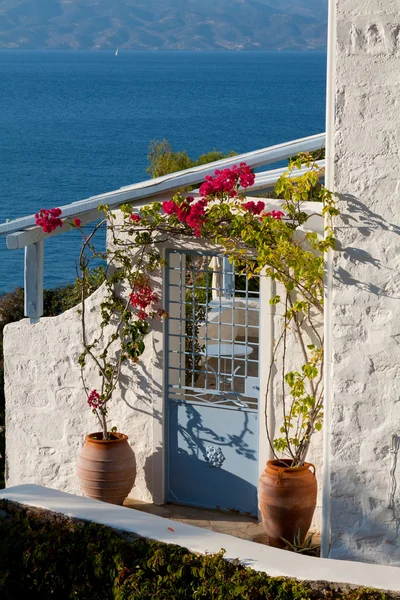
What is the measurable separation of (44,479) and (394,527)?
422 cm

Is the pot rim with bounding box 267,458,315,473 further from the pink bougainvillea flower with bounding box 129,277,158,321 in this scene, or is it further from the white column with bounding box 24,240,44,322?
the white column with bounding box 24,240,44,322

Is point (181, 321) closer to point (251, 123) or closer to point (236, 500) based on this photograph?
point (236, 500)

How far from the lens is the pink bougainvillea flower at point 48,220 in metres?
9.09

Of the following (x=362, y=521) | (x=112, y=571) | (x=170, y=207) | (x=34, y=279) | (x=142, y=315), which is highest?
(x=170, y=207)

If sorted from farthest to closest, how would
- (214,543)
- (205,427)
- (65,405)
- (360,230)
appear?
(65,405), (205,427), (360,230), (214,543)

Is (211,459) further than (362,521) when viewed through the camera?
Yes

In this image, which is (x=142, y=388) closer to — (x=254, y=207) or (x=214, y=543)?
(x=254, y=207)

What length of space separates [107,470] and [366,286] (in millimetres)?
3442

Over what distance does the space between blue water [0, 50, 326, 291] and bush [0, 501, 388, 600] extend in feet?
142

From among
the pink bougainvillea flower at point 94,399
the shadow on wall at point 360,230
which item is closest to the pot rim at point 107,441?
the pink bougainvillea flower at point 94,399

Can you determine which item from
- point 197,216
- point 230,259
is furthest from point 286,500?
point 197,216

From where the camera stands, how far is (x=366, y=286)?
6.99 meters

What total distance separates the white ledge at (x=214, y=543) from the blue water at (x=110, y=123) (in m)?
42.7

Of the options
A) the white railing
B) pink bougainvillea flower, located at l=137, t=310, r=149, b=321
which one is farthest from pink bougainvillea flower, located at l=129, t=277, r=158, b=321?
the white railing
